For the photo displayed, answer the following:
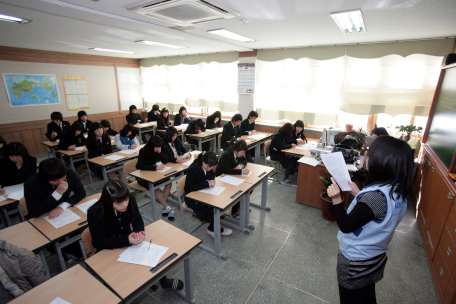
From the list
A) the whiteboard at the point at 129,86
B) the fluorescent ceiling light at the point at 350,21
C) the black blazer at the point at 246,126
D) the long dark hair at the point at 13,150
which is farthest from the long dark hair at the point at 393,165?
the whiteboard at the point at 129,86

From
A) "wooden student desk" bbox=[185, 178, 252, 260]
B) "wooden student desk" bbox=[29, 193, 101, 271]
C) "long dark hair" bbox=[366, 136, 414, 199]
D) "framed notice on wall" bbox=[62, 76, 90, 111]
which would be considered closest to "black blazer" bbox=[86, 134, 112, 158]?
"wooden student desk" bbox=[29, 193, 101, 271]

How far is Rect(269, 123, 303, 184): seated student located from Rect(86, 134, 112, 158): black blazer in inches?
130

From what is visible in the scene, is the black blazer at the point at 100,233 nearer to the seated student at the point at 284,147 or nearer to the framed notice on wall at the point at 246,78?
the seated student at the point at 284,147

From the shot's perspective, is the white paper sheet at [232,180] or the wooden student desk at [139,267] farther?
the white paper sheet at [232,180]

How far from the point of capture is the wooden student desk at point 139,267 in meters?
1.44

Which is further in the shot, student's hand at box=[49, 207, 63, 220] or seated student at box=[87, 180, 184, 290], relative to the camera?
student's hand at box=[49, 207, 63, 220]

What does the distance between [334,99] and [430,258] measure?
3.82 meters

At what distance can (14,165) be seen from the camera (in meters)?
2.90

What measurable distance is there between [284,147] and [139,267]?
3538 mm

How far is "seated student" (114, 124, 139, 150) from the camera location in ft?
14.6

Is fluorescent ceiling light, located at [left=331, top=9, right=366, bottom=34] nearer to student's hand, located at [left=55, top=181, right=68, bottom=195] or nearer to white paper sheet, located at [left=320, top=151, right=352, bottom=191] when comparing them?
white paper sheet, located at [left=320, top=151, right=352, bottom=191]

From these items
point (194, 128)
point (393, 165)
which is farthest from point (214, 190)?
point (194, 128)

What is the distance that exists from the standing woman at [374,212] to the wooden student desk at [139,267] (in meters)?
1.12

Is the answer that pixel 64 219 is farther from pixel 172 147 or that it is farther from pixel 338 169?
pixel 338 169
